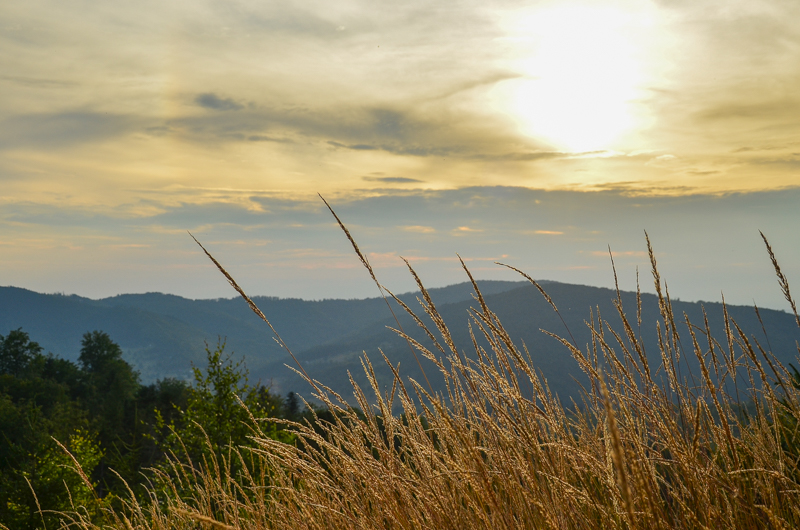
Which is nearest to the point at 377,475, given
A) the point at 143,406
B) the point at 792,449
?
the point at 792,449

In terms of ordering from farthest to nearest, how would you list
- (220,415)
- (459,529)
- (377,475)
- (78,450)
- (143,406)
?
1. (143,406)
2. (78,450)
3. (220,415)
4. (377,475)
5. (459,529)

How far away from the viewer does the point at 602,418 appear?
2.33 m

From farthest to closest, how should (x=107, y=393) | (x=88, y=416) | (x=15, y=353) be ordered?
(x=107, y=393) → (x=15, y=353) → (x=88, y=416)

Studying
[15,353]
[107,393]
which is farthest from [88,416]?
[15,353]

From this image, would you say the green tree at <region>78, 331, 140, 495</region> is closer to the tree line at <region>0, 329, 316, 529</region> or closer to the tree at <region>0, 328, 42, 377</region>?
the tree line at <region>0, 329, 316, 529</region>

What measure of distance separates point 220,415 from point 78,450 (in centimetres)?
1689

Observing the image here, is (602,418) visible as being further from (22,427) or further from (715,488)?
(22,427)

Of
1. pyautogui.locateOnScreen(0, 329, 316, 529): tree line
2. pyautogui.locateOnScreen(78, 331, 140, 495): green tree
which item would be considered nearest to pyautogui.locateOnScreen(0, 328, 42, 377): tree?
pyautogui.locateOnScreen(0, 329, 316, 529): tree line

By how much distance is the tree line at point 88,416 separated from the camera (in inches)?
455

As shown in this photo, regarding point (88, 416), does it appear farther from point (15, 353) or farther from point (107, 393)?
point (15, 353)

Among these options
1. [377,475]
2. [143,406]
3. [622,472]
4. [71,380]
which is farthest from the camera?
[71,380]

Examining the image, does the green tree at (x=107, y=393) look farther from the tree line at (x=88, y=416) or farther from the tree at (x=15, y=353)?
the tree at (x=15, y=353)

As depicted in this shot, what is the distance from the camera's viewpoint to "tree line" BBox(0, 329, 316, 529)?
11569 millimetres

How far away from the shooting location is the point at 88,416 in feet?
143
